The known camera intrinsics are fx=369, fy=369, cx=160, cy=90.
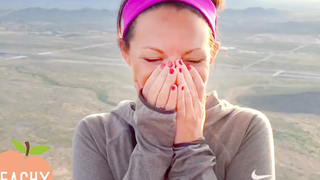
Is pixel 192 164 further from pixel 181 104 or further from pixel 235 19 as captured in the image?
pixel 235 19

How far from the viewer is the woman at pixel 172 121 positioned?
840mm

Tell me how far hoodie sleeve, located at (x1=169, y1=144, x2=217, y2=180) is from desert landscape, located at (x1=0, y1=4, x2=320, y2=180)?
47 centimetres

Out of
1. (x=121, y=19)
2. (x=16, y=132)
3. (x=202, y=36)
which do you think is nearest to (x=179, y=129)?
(x=202, y=36)

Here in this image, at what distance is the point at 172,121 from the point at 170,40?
20 cm

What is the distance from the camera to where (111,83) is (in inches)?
160

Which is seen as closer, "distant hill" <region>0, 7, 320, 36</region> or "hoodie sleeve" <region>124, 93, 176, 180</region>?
"hoodie sleeve" <region>124, 93, 176, 180</region>

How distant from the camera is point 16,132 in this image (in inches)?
112

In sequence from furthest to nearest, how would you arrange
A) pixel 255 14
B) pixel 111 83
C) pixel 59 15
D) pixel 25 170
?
pixel 59 15, pixel 255 14, pixel 111 83, pixel 25 170

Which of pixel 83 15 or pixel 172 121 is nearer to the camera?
pixel 172 121

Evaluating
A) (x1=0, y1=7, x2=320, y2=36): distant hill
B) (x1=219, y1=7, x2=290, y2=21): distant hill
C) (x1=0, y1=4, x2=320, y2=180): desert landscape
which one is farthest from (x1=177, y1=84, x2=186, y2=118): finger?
(x1=219, y1=7, x2=290, y2=21): distant hill

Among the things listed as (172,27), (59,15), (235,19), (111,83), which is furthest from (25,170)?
(59,15)

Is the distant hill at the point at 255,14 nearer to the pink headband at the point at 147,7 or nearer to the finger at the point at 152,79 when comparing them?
the pink headband at the point at 147,7

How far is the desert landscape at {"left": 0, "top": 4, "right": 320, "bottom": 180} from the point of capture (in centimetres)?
271

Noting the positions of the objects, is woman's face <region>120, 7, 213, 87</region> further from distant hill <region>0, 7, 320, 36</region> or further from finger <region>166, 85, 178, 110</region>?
distant hill <region>0, 7, 320, 36</region>
